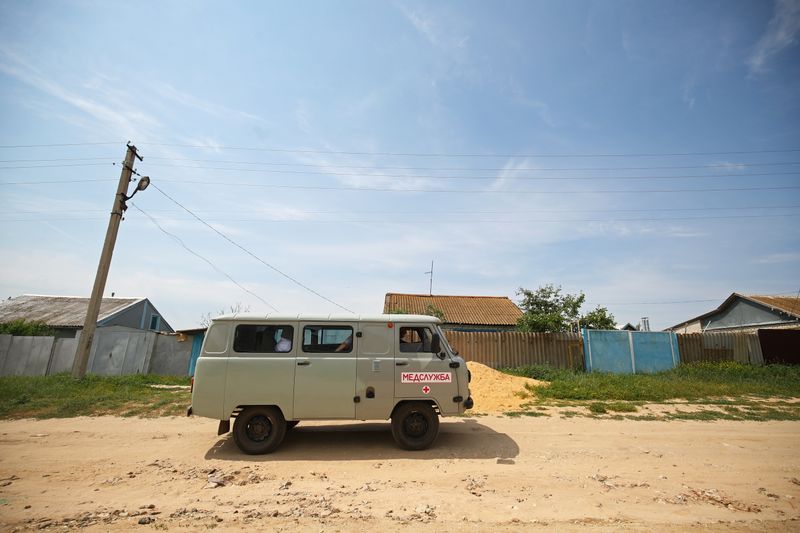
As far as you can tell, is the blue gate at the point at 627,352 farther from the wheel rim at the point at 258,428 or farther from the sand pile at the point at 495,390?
the wheel rim at the point at 258,428

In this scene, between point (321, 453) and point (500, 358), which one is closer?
point (321, 453)

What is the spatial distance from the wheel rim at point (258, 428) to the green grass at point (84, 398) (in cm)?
475

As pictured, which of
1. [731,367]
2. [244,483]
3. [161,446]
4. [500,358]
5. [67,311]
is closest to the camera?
[244,483]

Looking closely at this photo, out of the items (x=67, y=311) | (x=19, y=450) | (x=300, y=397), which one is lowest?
(x=19, y=450)

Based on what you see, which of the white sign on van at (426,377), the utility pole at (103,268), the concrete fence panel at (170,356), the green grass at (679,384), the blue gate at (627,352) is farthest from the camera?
the concrete fence panel at (170,356)

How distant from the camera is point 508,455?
21.4 ft

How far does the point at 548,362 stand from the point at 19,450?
18723 millimetres

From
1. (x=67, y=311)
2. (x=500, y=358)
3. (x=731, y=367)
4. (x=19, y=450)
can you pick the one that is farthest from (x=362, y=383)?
(x=67, y=311)

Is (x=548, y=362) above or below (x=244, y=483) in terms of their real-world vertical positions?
above

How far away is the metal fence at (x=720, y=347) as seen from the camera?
19.1 m

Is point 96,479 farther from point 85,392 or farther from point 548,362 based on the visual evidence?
point 548,362

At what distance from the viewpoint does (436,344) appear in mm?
7148

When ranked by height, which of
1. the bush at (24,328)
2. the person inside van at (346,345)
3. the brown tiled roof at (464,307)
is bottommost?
the person inside van at (346,345)

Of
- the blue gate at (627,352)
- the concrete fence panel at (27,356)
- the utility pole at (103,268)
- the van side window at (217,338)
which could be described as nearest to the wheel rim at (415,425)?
the van side window at (217,338)
